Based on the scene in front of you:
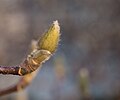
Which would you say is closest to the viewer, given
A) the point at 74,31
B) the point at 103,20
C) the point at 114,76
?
the point at 114,76

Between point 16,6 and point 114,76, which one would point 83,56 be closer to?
point 114,76

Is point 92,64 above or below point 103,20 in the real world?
below

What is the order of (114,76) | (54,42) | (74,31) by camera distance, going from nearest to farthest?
(54,42) < (114,76) < (74,31)

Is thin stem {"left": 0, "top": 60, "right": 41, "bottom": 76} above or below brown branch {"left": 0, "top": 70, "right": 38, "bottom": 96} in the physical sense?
below

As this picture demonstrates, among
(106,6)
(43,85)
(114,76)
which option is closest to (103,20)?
(106,6)

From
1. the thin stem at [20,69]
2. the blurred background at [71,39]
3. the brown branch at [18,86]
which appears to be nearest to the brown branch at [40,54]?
the thin stem at [20,69]

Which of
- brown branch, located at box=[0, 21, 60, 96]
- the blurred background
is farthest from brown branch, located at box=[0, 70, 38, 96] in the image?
the blurred background

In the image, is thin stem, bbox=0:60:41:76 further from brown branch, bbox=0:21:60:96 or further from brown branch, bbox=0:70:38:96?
brown branch, bbox=0:70:38:96

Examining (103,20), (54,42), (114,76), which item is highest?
(103,20)

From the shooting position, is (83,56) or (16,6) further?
(16,6)
